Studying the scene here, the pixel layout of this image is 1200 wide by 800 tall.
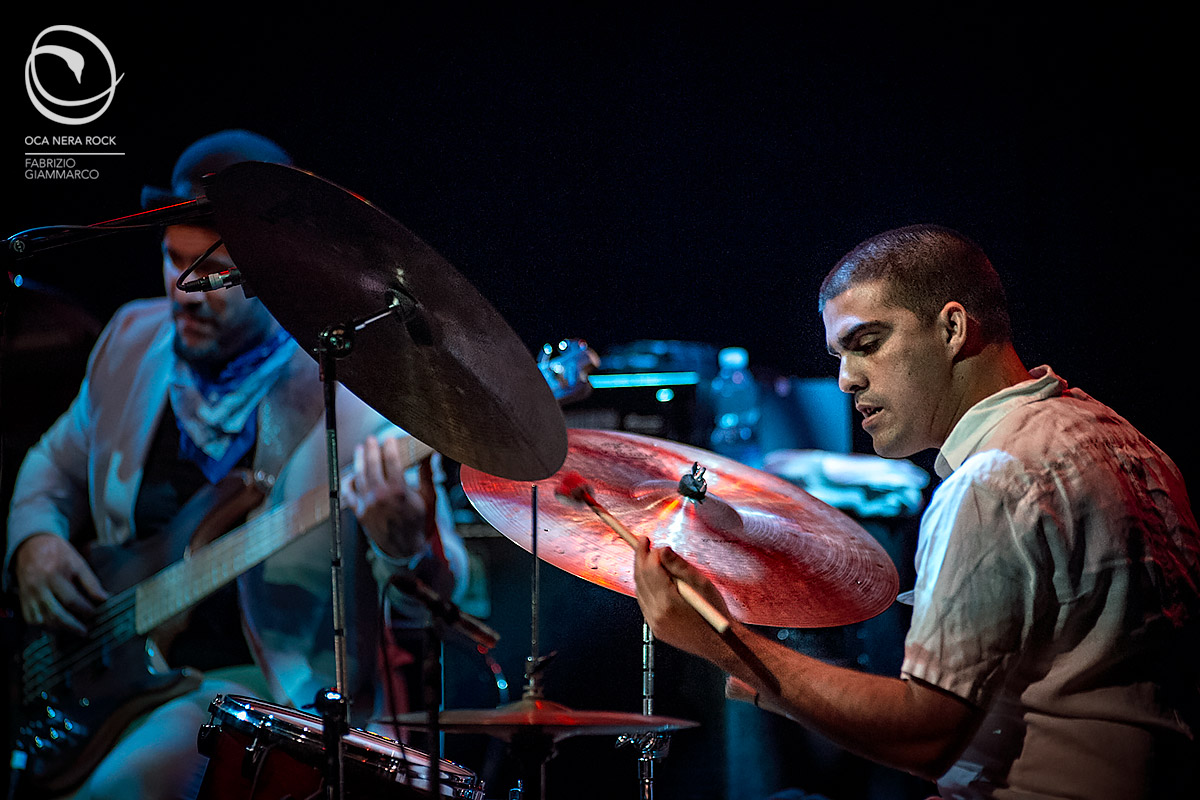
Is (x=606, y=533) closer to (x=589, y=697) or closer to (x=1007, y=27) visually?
(x=589, y=697)

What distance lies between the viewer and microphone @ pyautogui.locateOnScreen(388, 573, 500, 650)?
52.1 inches

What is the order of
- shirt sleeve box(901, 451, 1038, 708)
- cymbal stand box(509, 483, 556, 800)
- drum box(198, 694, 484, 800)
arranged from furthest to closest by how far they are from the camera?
1. drum box(198, 694, 484, 800)
2. cymbal stand box(509, 483, 556, 800)
3. shirt sleeve box(901, 451, 1038, 708)

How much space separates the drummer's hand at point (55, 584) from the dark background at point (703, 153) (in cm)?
41

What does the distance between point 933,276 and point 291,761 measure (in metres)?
1.35

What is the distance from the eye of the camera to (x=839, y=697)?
1222mm

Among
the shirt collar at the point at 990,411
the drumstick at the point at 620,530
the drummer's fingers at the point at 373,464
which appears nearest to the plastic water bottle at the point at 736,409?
the drummer's fingers at the point at 373,464

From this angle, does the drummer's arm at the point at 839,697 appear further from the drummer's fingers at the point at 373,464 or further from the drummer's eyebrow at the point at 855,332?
the drummer's fingers at the point at 373,464

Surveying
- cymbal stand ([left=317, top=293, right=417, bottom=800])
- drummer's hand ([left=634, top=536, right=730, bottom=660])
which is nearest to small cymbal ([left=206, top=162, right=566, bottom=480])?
cymbal stand ([left=317, top=293, right=417, bottom=800])

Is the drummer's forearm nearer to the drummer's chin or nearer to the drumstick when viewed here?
the drumstick

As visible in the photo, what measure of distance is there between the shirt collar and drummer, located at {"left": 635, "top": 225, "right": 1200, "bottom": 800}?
0.02 metres

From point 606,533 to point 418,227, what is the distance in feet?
5.33

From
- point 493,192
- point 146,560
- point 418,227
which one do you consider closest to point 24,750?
point 146,560

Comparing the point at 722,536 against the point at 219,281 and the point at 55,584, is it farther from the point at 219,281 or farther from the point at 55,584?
the point at 55,584

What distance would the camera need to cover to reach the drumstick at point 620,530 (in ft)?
4.25
